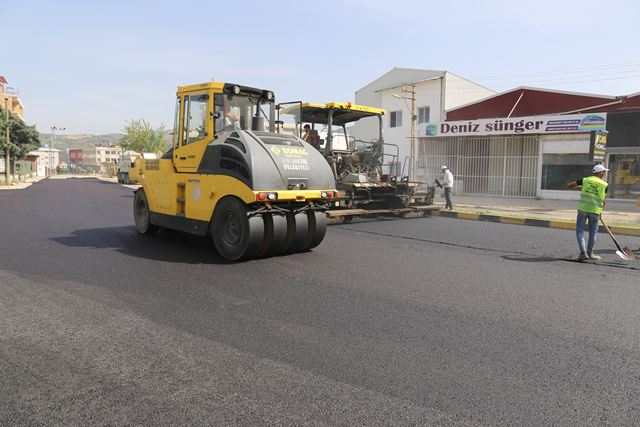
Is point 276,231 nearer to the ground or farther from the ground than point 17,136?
nearer to the ground

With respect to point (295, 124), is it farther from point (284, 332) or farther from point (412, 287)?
point (284, 332)

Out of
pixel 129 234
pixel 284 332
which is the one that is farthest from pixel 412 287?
pixel 129 234

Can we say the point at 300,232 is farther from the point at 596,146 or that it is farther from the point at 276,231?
the point at 596,146

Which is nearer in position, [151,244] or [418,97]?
[151,244]

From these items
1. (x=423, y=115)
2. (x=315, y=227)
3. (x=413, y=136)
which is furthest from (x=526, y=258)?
(x=423, y=115)

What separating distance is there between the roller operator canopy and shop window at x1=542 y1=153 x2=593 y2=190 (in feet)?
38.0

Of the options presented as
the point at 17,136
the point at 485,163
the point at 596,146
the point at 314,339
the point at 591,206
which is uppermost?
the point at 17,136

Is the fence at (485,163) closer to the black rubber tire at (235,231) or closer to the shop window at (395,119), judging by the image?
the shop window at (395,119)

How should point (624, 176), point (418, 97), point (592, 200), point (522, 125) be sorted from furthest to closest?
point (418, 97) < point (522, 125) < point (624, 176) < point (592, 200)

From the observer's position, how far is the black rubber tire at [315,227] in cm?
798

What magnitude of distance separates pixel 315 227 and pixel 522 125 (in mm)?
16519

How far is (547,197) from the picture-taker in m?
21.1

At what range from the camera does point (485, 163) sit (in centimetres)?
2402

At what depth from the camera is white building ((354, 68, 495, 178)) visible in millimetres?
27203
